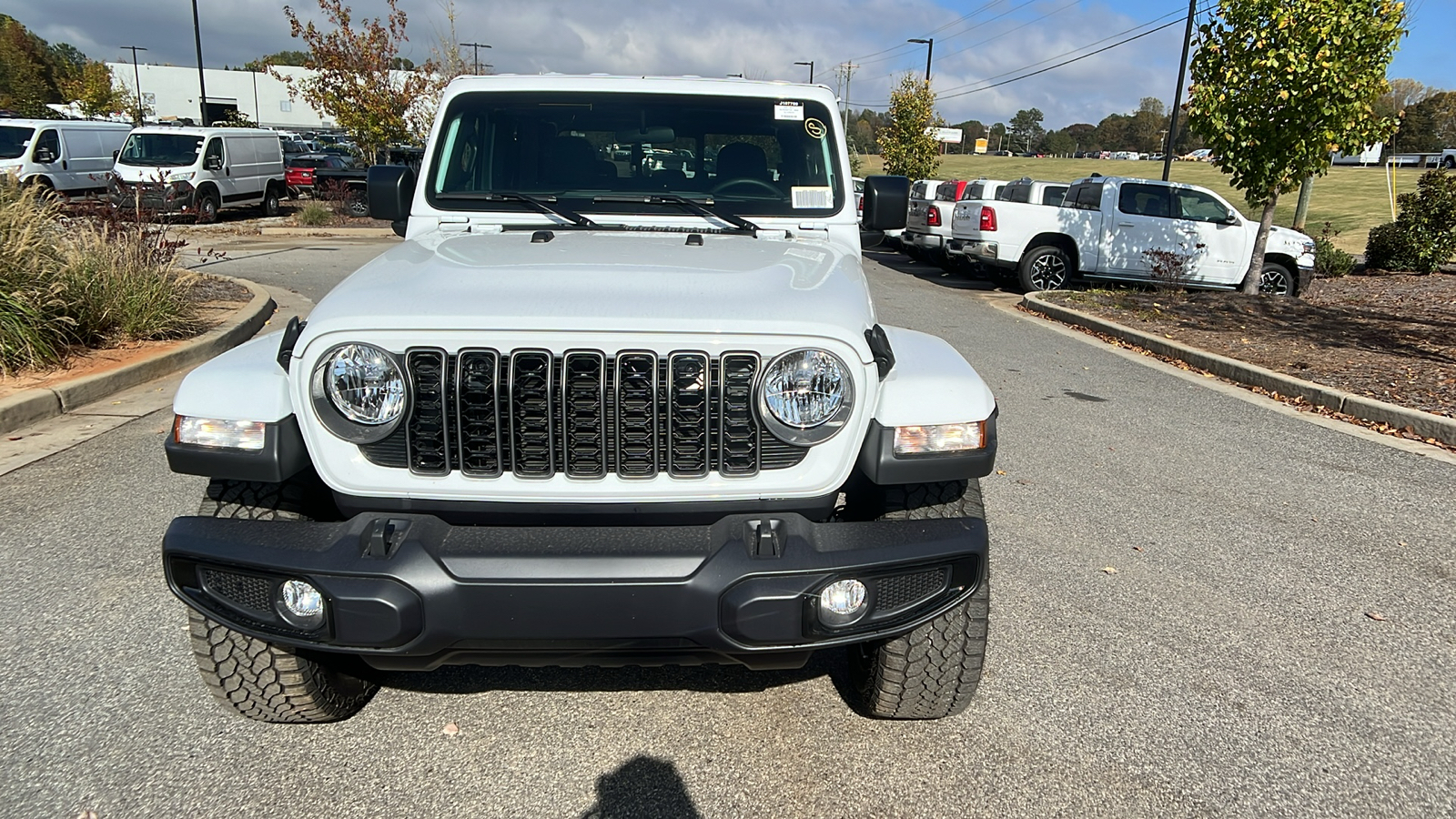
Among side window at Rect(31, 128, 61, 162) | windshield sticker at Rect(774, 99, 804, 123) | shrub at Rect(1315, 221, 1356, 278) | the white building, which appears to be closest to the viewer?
windshield sticker at Rect(774, 99, 804, 123)

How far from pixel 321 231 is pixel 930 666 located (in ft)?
64.6

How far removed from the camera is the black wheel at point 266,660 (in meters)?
2.54

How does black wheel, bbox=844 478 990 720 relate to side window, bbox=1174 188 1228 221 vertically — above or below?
below

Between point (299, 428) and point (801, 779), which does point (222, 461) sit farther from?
point (801, 779)

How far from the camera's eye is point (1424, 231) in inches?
634

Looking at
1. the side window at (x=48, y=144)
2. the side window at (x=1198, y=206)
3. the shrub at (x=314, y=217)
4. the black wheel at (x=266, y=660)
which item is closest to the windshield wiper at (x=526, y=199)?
the black wheel at (x=266, y=660)

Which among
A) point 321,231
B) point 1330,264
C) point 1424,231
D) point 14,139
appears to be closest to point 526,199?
point 1330,264

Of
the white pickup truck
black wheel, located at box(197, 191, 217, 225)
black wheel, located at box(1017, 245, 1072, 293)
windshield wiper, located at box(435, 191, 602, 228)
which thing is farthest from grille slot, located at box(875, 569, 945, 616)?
black wheel, located at box(197, 191, 217, 225)

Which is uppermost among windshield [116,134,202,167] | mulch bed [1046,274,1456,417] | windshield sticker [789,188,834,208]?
windshield [116,134,202,167]

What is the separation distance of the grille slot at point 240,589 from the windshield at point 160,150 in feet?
68.4

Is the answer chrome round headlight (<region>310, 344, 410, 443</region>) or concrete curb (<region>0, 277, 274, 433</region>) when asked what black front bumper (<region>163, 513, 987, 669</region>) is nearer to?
chrome round headlight (<region>310, 344, 410, 443</region>)

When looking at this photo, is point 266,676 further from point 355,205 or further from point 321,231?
point 355,205

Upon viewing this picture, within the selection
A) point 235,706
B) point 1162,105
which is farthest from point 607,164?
point 1162,105

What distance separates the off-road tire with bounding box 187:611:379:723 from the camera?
259cm
